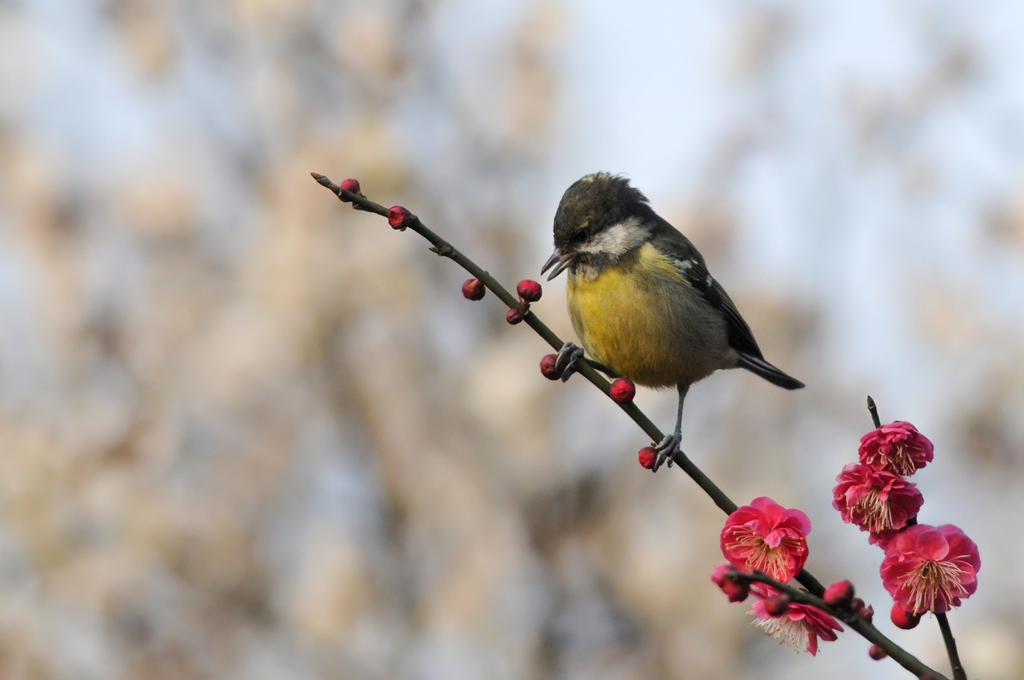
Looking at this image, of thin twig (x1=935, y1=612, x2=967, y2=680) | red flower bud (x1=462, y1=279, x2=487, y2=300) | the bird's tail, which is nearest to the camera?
thin twig (x1=935, y1=612, x2=967, y2=680)

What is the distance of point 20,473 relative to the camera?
5.61m

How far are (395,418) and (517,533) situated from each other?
117 centimetres

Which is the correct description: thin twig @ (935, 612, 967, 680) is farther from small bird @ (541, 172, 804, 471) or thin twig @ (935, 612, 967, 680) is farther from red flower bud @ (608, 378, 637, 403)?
small bird @ (541, 172, 804, 471)

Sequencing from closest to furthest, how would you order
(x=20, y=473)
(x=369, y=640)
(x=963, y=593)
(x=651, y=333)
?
1. (x=963, y=593)
2. (x=651, y=333)
3. (x=20, y=473)
4. (x=369, y=640)

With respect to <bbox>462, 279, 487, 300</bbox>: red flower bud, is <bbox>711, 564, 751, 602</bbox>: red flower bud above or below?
below

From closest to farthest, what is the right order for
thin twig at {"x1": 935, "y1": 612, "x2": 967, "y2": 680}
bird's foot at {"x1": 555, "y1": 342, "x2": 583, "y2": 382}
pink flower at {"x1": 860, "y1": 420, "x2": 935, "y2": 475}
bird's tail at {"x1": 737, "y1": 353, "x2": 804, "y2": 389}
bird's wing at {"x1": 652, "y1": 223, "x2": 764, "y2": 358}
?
thin twig at {"x1": 935, "y1": 612, "x2": 967, "y2": 680} < pink flower at {"x1": 860, "y1": 420, "x2": 935, "y2": 475} < bird's foot at {"x1": 555, "y1": 342, "x2": 583, "y2": 382} < bird's wing at {"x1": 652, "y1": 223, "x2": 764, "y2": 358} < bird's tail at {"x1": 737, "y1": 353, "x2": 804, "y2": 389}

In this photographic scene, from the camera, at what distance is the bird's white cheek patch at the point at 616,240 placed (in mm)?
3971

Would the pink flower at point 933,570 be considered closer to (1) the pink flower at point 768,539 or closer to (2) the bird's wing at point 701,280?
(1) the pink flower at point 768,539

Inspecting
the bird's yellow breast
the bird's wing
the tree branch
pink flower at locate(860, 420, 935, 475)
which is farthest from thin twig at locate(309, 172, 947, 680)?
the bird's wing

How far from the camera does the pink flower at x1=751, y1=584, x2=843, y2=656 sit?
1583mm

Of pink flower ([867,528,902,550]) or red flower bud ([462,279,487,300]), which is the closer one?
pink flower ([867,528,902,550])

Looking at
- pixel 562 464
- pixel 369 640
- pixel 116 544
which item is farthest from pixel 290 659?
pixel 562 464

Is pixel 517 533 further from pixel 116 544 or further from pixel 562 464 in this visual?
pixel 116 544

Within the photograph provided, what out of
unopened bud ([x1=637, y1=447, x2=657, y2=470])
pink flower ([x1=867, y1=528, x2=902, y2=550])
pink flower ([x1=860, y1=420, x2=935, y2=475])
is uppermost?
unopened bud ([x1=637, y1=447, x2=657, y2=470])
